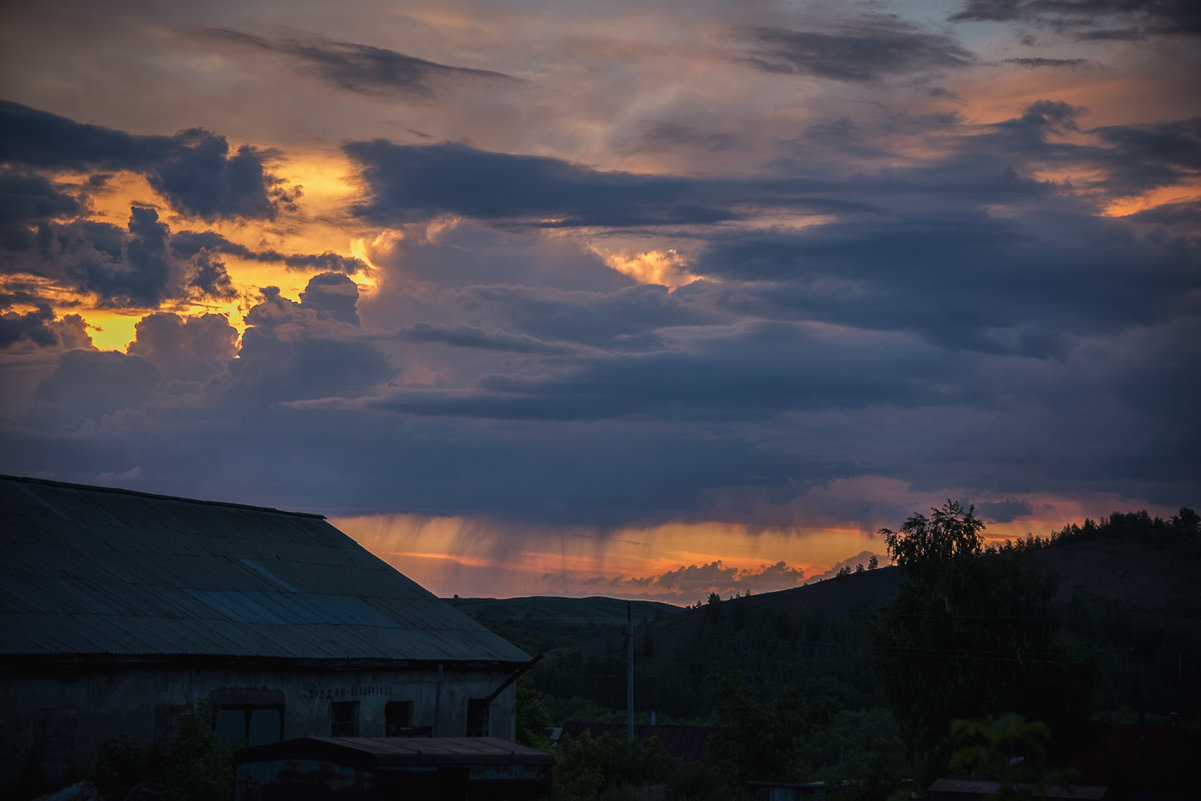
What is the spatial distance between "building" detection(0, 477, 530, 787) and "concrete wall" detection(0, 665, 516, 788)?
0.09 ft

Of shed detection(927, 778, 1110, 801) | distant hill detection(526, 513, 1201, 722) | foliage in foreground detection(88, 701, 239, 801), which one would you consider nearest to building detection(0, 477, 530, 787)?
foliage in foreground detection(88, 701, 239, 801)

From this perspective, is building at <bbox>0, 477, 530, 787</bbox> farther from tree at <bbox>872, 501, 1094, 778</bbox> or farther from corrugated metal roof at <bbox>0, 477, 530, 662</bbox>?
tree at <bbox>872, 501, 1094, 778</bbox>

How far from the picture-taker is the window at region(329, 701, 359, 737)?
997 inches

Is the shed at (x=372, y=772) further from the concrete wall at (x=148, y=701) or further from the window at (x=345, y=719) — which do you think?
the window at (x=345, y=719)

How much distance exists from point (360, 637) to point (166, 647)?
620 cm

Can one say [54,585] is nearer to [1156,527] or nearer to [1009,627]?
[1009,627]

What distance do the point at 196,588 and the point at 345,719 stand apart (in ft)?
13.9

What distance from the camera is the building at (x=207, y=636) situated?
1980 centimetres

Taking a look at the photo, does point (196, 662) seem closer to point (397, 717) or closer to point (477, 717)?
point (397, 717)

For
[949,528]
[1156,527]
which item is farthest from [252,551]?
[1156,527]

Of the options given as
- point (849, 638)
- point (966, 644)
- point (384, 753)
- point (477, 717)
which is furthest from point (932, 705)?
point (849, 638)

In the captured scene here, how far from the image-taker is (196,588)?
84.1 ft

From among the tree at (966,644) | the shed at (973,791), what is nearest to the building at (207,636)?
the shed at (973,791)

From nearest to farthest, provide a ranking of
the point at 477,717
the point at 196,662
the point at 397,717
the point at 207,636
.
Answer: the point at 196,662, the point at 207,636, the point at 397,717, the point at 477,717
